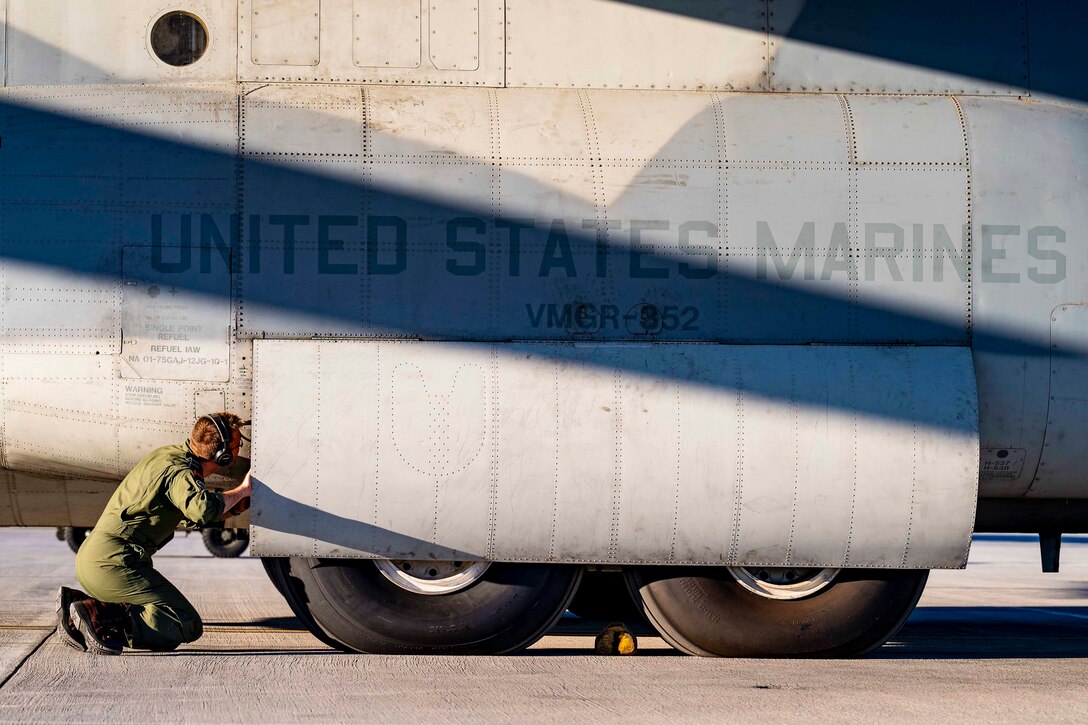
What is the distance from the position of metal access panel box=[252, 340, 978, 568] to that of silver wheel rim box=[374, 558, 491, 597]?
299 millimetres

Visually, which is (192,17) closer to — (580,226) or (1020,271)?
(580,226)

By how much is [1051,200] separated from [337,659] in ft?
18.7

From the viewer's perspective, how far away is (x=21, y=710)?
A: 251 inches

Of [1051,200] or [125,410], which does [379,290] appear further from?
[1051,200]

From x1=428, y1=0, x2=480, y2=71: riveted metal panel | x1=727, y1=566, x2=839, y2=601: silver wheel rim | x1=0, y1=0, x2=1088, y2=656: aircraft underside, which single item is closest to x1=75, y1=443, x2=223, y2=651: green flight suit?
x1=0, y1=0, x2=1088, y2=656: aircraft underside

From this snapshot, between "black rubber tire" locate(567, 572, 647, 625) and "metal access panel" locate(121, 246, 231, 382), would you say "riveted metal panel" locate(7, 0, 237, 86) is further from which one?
"black rubber tire" locate(567, 572, 647, 625)

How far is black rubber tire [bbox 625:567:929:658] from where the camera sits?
27.8 feet

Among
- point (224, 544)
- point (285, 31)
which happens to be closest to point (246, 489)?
point (285, 31)

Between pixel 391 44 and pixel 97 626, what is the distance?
4.32 meters

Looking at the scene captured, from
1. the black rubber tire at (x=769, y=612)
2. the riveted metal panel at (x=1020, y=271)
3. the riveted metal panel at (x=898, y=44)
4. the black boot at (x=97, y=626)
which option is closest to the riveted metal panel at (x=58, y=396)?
the black boot at (x=97, y=626)

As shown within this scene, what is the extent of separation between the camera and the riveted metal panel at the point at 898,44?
29.9 ft

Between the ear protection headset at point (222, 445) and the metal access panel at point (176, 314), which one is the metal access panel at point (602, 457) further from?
the metal access panel at point (176, 314)

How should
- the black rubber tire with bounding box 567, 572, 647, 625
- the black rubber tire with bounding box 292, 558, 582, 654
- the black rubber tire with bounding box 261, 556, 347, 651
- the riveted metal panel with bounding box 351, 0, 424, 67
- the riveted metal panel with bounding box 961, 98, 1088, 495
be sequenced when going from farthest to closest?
1. the black rubber tire with bounding box 567, 572, 647, 625
2. the riveted metal panel with bounding box 351, 0, 424, 67
3. the riveted metal panel with bounding box 961, 98, 1088, 495
4. the black rubber tire with bounding box 261, 556, 347, 651
5. the black rubber tire with bounding box 292, 558, 582, 654

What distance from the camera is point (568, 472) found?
8.10 m
